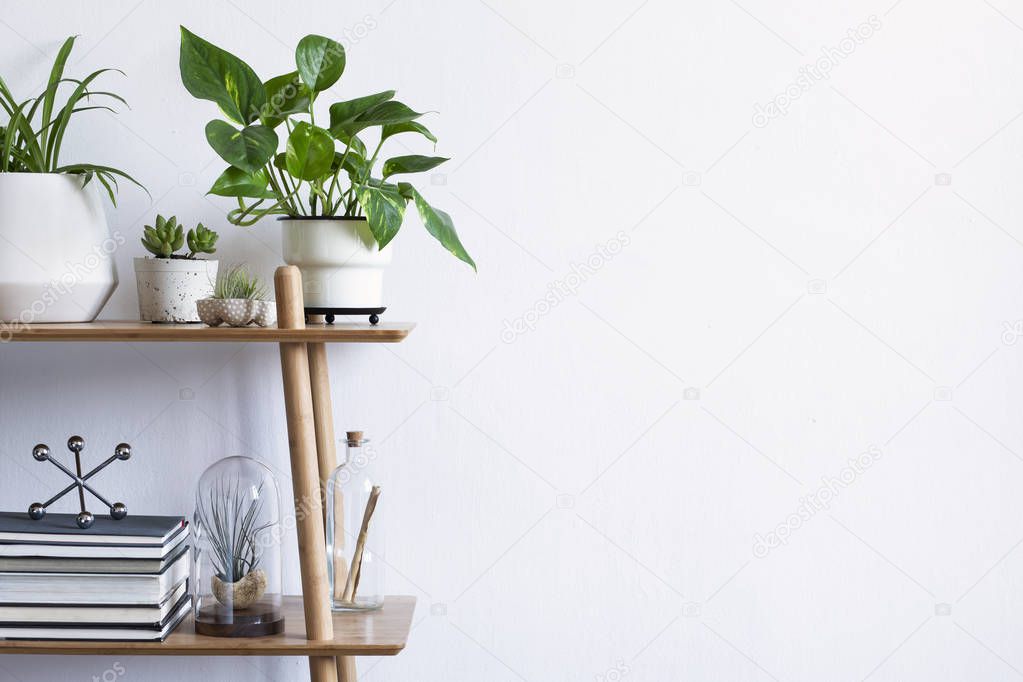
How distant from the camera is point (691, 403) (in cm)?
155

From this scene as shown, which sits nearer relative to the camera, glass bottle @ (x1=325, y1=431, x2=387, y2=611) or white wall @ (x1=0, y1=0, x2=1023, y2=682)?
glass bottle @ (x1=325, y1=431, x2=387, y2=611)

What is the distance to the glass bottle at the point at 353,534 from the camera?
4.62ft

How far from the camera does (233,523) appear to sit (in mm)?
1374

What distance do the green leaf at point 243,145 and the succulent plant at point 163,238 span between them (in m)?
0.19

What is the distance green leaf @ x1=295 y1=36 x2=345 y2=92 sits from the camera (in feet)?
4.20

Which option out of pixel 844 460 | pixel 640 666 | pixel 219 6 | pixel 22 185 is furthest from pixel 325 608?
pixel 219 6

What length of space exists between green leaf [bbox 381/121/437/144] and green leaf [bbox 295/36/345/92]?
104mm

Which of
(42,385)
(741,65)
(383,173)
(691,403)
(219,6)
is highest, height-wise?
(219,6)

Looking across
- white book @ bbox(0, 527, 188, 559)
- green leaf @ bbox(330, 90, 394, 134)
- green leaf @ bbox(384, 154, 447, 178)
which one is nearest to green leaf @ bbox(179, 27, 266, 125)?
green leaf @ bbox(330, 90, 394, 134)

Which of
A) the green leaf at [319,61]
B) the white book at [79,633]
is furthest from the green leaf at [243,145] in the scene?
the white book at [79,633]

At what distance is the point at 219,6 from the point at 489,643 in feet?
3.65

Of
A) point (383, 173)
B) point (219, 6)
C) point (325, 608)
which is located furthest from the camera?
point (219, 6)

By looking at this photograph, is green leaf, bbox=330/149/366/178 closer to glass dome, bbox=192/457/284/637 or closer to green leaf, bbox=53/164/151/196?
green leaf, bbox=53/164/151/196

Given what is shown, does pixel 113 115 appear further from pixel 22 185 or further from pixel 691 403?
pixel 691 403
